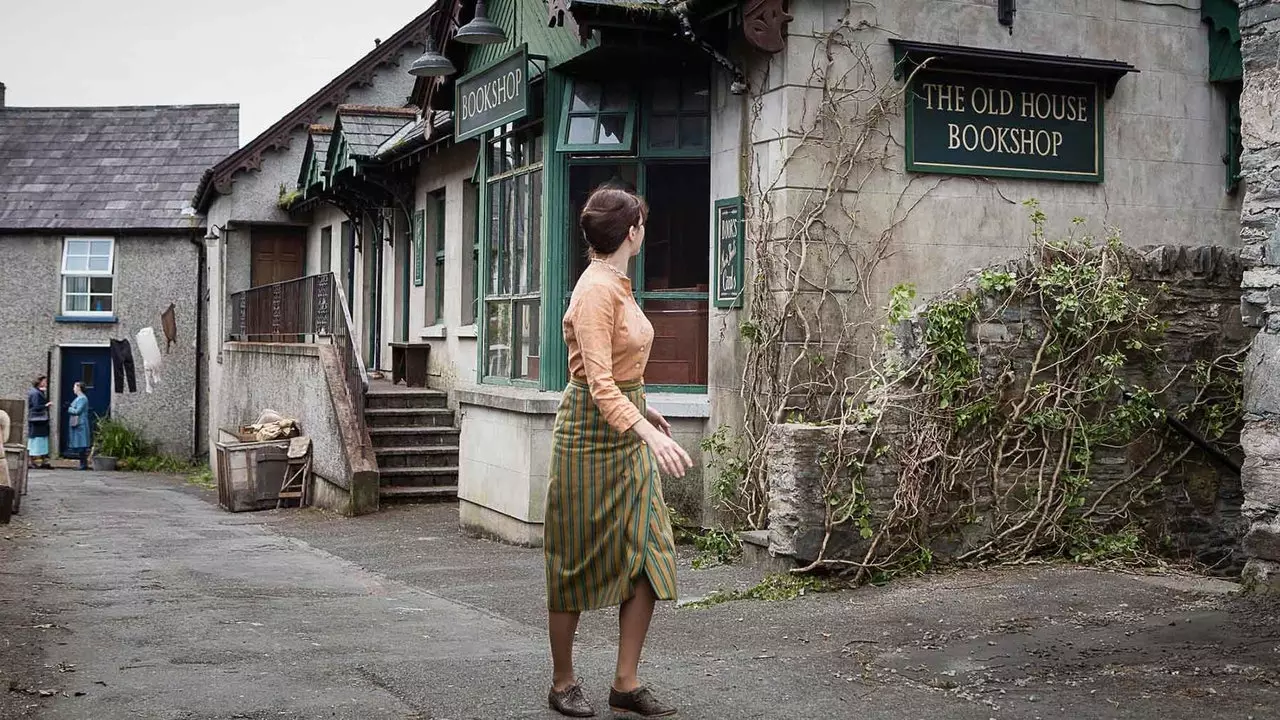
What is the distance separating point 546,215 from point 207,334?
22119 mm

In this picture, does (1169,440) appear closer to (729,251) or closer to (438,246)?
(729,251)

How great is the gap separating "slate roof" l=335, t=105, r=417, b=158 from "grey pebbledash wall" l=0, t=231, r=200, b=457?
13.0m

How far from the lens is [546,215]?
1211 centimetres

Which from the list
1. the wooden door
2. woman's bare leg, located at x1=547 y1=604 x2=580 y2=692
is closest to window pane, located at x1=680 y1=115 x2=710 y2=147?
woman's bare leg, located at x1=547 y1=604 x2=580 y2=692

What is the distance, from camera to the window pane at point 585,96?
1183 centimetres

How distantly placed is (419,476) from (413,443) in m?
0.75

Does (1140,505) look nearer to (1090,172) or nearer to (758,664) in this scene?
(1090,172)

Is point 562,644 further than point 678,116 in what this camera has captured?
No

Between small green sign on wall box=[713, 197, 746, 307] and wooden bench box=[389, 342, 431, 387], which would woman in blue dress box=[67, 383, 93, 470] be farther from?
small green sign on wall box=[713, 197, 746, 307]

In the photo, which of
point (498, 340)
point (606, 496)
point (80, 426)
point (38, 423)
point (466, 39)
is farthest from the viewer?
point (80, 426)

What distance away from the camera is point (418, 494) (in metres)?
15.9

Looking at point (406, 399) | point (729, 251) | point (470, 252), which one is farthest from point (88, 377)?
point (729, 251)

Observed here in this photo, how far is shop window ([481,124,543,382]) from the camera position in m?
12.5

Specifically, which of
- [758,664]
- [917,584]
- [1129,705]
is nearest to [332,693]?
[758,664]
